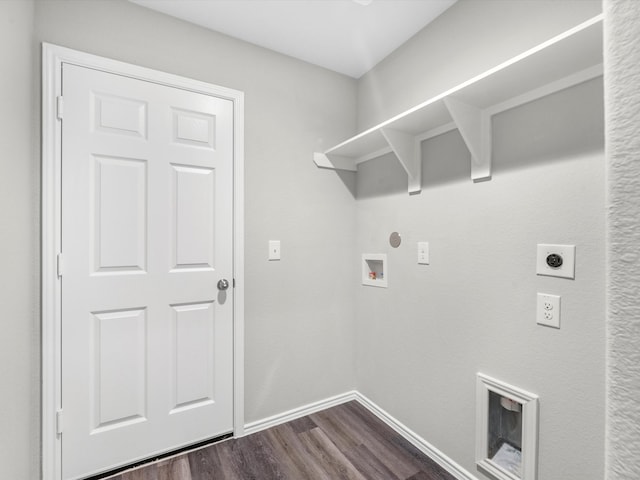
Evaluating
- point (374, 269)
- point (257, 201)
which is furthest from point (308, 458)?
point (257, 201)

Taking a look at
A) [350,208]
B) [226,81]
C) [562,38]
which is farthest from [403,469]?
[226,81]

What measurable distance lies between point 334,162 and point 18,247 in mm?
1708

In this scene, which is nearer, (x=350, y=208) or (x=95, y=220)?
(x=95, y=220)

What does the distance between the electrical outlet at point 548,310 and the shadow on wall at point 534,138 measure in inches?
20.7

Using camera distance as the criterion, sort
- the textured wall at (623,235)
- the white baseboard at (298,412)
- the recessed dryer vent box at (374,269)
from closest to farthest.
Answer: the textured wall at (623,235), the white baseboard at (298,412), the recessed dryer vent box at (374,269)

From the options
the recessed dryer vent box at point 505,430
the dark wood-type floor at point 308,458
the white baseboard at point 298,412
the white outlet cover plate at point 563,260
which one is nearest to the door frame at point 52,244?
the dark wood-type floor at point 308,458

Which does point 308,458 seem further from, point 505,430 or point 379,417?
point 505,430

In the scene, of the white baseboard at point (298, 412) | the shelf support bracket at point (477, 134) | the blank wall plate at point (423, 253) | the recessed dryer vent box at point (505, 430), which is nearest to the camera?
the recessed dryer vent box at point (505, 430)

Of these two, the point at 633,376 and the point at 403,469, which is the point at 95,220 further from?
the point at 403,469

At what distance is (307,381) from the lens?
6.79 ft

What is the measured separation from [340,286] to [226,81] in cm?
151

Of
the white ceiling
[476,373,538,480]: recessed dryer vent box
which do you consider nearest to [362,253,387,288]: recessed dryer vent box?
[476,373,538,480]: recessed dryer vent box

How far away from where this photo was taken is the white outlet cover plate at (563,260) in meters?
1.11

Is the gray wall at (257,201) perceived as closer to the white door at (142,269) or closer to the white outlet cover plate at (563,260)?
the white door at (142,269)
